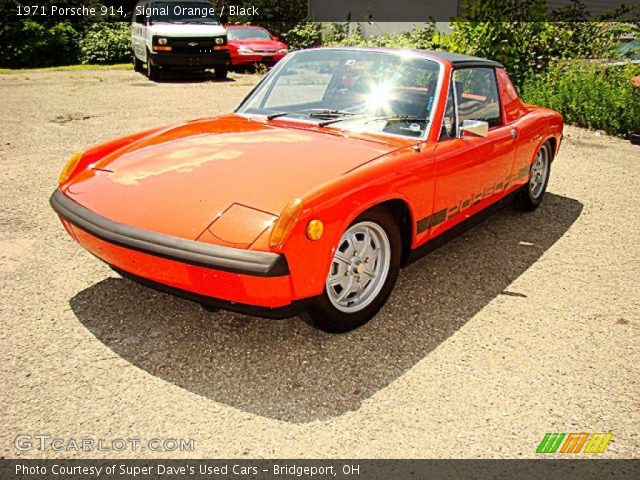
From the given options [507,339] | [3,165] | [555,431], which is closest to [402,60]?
[507,339]

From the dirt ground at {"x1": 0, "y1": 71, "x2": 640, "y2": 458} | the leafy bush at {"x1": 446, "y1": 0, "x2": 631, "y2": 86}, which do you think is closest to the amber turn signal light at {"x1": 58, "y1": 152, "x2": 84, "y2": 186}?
the dirt ground at {"x1": 0, "y1": 71, "x2": 640, "y2": 458}

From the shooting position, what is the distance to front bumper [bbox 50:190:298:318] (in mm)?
2443

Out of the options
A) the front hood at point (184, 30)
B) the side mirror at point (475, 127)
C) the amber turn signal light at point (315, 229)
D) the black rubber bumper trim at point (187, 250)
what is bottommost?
the black rubber bumper trim at point (187, 250)

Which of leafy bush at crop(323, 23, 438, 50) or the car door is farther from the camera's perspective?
leafy bush at crop(323, 23, 438, 50)

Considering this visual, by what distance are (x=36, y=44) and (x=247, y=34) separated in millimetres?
6741

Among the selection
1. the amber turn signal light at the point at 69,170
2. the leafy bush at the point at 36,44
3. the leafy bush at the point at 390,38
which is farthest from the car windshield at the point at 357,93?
the leafy bush at the point at 36,44

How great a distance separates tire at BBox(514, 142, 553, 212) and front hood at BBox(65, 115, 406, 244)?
2.34 metres

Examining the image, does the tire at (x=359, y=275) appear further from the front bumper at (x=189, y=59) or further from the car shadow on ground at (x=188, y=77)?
the car shadow on ground at (x=188, y=77)

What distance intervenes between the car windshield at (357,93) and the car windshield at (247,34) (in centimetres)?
1347

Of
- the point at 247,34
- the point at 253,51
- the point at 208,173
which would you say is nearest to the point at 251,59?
the point at 253,51

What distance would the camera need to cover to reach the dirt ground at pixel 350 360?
2.36m

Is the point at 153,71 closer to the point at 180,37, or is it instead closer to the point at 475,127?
the point at 180,37

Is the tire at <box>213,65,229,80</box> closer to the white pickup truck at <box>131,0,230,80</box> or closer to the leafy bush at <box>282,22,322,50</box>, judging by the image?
the white pickup truck at <box>131,0,230,80</box>

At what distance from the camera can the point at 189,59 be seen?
1366 cm
